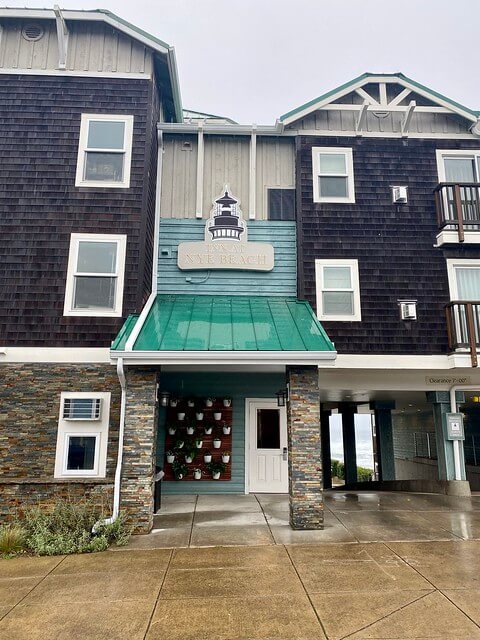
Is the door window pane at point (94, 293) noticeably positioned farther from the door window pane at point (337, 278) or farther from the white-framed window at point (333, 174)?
the white-framed window at point (333, 174)

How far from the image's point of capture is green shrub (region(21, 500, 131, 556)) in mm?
6863

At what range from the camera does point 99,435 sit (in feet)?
28.3

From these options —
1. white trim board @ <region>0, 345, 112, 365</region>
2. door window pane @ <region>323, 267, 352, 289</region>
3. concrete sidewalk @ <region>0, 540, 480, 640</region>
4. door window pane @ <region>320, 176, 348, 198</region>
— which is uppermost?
door window pane @ <region>320, 176, 348, 198</region>

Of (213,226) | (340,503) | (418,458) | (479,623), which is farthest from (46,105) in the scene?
(418,458)

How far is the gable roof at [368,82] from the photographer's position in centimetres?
1118

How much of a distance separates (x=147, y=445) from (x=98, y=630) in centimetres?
341

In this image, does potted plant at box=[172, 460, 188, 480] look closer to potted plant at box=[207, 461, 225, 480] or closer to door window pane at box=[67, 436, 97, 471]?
potted plant at box=[207, 461, 225, 480]

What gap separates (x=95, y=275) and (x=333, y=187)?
19.6 ft

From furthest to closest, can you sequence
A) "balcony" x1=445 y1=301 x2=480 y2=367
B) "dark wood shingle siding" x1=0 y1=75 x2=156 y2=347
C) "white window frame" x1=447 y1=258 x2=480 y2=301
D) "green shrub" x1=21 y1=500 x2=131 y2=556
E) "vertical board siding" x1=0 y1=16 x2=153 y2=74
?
"white window frame" x1=447 y1=258 x2=480 y2=301, "vertical board siding" x1=0 y1=16 x2=153 y2=74, "balcony" x1=445 y1=301 x2=480 y2=367, "dark wood shingle siding" x1=0 y1=75 x2=156 y2=347, "green shrub" x1=21 y1=500 x2=131 y2=556

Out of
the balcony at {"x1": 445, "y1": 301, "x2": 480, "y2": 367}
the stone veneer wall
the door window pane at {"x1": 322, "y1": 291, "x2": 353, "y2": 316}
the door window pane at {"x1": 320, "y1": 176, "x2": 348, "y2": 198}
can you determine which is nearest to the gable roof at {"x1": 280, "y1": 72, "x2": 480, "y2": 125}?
the door window pane at {"x1": 320, "y1": 176, "x2": 348, "y2": 198}

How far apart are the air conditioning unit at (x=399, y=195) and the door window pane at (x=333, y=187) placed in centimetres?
112

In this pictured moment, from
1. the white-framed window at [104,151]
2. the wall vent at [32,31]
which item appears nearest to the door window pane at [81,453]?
the white-framed window at [104,151]

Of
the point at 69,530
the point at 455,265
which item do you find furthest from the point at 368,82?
the point at 69,530

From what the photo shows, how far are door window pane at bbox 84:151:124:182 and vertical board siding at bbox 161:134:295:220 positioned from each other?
152 cm
